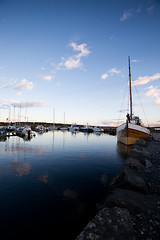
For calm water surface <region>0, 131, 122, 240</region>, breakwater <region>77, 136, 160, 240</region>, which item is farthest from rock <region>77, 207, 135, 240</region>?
calm water surface <region>0, 131, 122, 240</region>

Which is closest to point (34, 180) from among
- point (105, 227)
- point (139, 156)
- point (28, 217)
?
point (28, 217)

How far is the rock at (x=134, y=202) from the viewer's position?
16.4 feet

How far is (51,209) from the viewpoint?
691 centimetres

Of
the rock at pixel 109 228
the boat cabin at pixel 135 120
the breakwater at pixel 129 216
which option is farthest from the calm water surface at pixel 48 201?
the boat cabin at pixel 135 120

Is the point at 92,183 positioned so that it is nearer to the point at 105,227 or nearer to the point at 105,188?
the point at 105,188

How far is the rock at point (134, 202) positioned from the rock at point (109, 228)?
3.11 feet

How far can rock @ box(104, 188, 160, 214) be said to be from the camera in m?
5.00

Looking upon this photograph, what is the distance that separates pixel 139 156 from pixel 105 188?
6.26 meters

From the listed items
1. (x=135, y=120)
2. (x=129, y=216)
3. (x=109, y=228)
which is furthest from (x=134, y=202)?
(x=135, y=120)

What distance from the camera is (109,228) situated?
363 centimetres

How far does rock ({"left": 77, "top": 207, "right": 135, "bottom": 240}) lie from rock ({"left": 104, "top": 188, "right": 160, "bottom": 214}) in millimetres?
949

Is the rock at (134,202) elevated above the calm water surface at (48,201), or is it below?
above

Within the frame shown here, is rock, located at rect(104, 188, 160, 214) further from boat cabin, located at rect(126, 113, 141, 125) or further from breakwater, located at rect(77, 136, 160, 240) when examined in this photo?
boat cabin, located at rect(126, 113, 141, 125)

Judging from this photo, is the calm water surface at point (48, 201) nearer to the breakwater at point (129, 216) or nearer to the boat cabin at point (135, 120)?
the breakwater at point (129, 216)
